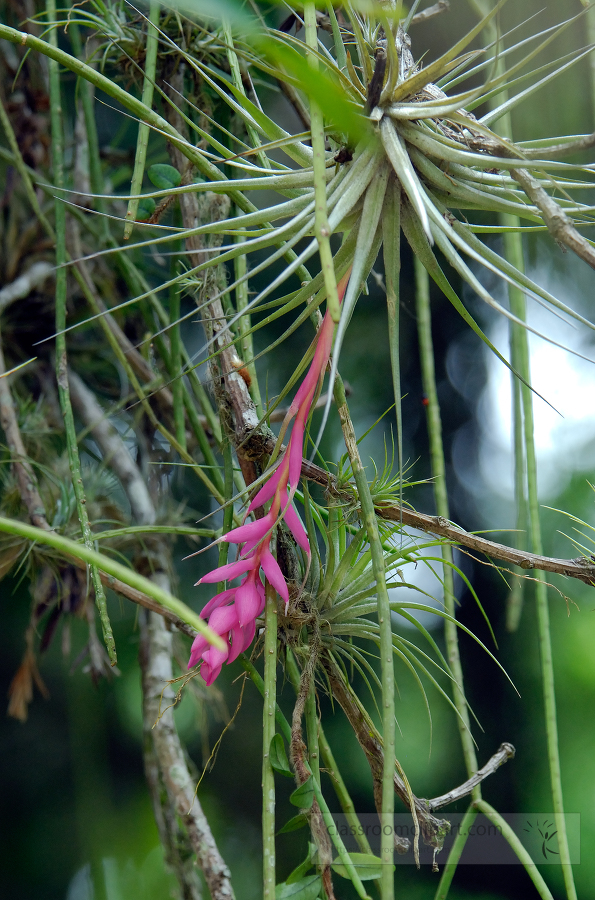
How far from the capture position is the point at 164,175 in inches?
17.9

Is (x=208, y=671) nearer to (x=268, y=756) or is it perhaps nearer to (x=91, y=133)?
(x=268, y=756)

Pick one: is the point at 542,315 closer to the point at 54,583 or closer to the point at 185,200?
the point at 185,200

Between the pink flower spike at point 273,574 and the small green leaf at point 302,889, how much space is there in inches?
5.0

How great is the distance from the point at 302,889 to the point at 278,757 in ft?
0.20

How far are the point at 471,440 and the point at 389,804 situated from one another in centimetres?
106

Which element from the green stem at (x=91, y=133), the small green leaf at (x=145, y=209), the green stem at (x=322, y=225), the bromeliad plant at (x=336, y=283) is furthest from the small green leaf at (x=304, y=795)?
the green stem at (x=91, y=133)

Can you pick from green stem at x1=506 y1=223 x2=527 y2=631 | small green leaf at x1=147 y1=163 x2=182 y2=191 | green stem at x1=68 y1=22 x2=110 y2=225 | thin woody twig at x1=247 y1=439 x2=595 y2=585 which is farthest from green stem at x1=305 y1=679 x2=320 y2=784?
green stem at x1=68 y1=22 x2=110 y2=225

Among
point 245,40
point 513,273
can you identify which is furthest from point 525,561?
point 245,40

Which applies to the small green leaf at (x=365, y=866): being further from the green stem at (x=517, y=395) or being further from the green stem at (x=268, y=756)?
the green stem at (x=517, y=395)

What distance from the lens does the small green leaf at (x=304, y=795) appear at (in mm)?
274

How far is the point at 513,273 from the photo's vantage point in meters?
0.26

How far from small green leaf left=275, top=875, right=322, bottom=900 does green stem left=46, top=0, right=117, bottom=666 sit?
0.44 ft

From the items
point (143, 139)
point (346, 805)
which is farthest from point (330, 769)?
point (143, 139)

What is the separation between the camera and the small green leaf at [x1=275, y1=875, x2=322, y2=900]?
0.88 ft
